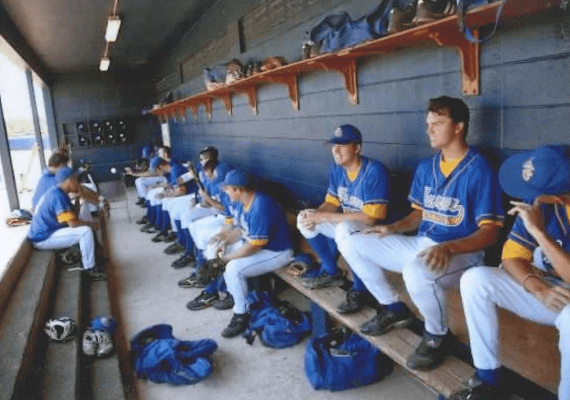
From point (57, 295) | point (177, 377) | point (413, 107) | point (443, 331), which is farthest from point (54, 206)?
point (443, 331)

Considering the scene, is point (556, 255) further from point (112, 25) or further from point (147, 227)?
point (147, 227)

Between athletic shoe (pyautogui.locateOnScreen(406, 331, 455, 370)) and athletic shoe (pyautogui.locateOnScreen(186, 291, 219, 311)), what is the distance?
6.52 ft

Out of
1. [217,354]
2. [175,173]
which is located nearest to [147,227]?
[175,173]

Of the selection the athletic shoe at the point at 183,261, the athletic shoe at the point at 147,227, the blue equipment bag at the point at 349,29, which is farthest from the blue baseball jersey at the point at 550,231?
the athletic shoe at the point at 147,227

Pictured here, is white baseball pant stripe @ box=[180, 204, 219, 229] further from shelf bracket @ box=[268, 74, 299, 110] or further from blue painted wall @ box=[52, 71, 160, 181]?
blue painted wall @ box=[52, 71, 160, 181]

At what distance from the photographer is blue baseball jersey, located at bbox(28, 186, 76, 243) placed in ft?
13.1

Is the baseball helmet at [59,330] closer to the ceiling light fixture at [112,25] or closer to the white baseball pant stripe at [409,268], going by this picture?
the white baseball pant stripe at [409,268]

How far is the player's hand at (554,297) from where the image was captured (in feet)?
4.73

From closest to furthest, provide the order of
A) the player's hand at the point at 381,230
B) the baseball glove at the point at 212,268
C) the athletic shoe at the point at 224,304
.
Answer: the player's hand at the point at 381,230 → the baseball glove at the point at 212,268 → the athletic shoe at the point at 224,304

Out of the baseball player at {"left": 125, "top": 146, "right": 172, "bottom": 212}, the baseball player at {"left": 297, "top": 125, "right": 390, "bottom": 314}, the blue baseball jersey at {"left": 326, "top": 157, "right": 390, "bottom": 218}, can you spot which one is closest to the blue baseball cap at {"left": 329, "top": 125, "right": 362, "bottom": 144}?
the baseball player at {"left": 297, "top": 125, "right": 390, "bottom": 314}

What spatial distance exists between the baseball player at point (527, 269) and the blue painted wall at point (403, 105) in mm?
338

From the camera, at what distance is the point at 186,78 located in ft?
25.0

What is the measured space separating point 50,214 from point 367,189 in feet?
9.20

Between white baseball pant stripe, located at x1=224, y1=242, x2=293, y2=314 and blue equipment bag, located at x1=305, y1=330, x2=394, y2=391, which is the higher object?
white baseball pant stripe, located at x1=224, y1=242, x2=293, y2=314
